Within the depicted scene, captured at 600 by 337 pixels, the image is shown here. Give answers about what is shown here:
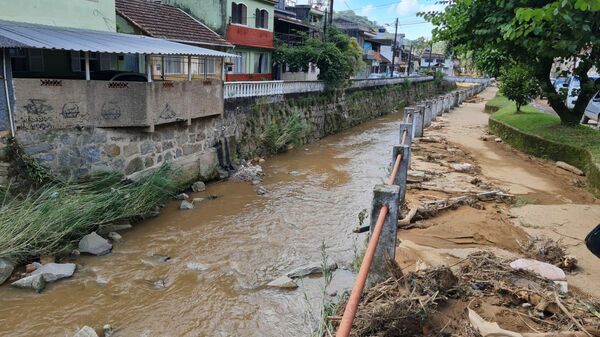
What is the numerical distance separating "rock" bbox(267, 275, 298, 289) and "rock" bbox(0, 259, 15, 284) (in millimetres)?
4372

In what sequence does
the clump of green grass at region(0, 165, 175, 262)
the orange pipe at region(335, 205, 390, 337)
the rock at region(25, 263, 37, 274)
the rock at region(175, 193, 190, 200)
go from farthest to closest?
the rock at region(175, 193, 190, 200)
the clump of green grass at region(0, 165, 175, 262)
the rock at region(25, 263, 37, 274)
the orange pipe at region(335, 205, 390, 337)

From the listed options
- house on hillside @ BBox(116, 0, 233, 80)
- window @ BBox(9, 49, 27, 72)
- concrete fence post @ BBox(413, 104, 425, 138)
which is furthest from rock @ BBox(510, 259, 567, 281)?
house on hillside @ BBox(116, 0, 233, 80)

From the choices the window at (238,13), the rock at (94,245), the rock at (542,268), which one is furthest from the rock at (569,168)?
the window at (238,13)

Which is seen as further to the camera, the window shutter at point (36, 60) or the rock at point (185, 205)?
the window shutter at point (36, 60)

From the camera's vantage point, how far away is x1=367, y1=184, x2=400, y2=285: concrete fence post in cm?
416

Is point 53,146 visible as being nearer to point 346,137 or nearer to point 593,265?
point 593,265

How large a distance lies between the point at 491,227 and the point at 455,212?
2.76 ft

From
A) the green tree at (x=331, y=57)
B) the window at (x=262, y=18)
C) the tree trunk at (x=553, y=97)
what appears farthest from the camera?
the window at (x=262, y=18)

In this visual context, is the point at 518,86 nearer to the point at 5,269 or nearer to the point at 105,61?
the point at 105,61

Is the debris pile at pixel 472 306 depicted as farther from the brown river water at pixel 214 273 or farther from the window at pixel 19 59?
the window at pixel 19 59

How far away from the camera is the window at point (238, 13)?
2509 centimetres

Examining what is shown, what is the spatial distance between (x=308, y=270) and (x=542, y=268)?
4040 mm

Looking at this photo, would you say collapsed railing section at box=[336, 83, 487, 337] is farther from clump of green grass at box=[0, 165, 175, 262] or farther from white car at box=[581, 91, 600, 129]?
white car at box=[581, 91, 600, 129]

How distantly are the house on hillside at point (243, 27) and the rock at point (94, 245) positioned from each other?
15.5m
